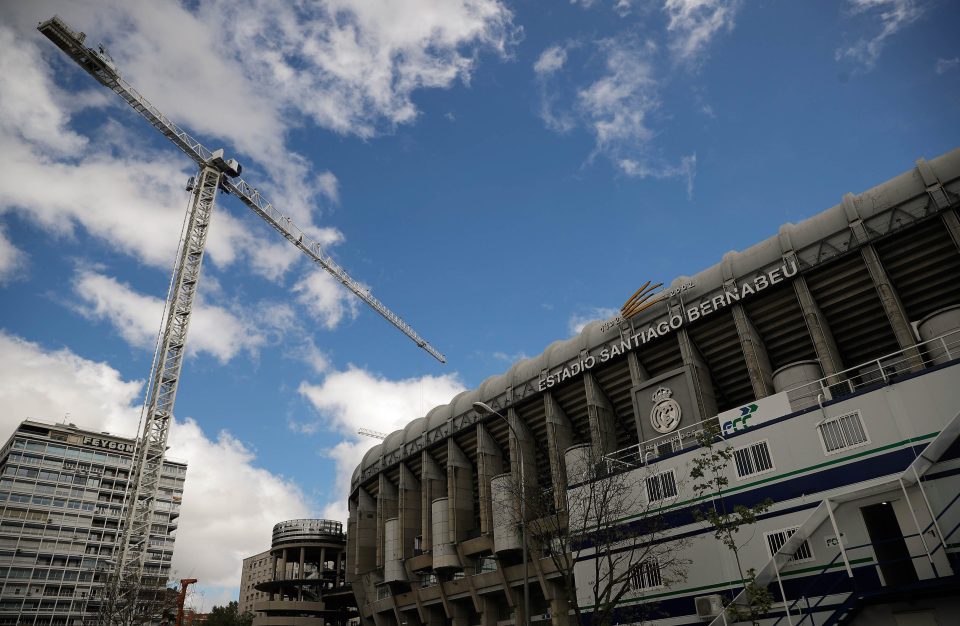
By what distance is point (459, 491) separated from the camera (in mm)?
61406

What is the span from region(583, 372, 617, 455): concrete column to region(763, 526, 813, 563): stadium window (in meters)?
22.6

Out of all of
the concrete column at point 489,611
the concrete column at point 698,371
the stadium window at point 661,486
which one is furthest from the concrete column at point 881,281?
the concrete column at point 489,611

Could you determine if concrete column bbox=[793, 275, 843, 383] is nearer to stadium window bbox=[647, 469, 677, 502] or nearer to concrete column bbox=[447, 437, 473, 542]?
stadium window bbox=[647, 469, 677, 502]

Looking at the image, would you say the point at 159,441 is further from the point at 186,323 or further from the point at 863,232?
the point at 863,232

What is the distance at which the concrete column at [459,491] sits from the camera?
5950 cm

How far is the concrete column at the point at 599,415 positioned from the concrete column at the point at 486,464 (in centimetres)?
1142

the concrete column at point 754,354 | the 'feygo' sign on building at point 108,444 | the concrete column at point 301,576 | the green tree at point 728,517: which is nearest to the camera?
the green tree at point 728,517

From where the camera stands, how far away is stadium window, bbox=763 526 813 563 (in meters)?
24.2

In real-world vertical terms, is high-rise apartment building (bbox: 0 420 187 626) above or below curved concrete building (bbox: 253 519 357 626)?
above

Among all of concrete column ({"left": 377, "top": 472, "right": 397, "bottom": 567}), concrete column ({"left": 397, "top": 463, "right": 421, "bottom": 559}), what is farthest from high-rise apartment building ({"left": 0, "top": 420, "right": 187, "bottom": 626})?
concrete column ({"left": 397, "top": 463, "right": 421, "bottom": 559})

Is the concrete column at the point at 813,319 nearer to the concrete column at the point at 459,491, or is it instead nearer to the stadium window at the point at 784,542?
the stadium window at the point at 784,542

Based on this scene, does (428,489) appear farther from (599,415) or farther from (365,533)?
(599,415)

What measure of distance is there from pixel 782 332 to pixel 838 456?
69.3ft

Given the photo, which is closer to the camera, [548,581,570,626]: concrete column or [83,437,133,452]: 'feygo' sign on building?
[548,581,570,626]: concrete column
